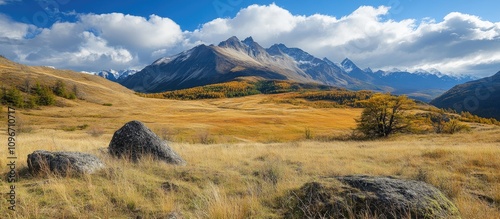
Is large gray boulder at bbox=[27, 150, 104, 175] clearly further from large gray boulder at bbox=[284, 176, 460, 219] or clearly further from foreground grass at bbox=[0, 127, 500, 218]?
large gray boulder at bbox=[284, 176, 460, 219]

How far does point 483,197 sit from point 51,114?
108102 millimetres

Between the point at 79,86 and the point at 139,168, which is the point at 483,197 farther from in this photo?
the point at 79,86

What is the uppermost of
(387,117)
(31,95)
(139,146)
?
(31,95)

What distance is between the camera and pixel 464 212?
5.66m

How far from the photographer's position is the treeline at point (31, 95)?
98250 millimetres

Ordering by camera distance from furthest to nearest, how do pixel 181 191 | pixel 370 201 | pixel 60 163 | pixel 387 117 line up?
pixel 387 117 → pixel 60 163 → pixel 181 191 → pixel 370 201

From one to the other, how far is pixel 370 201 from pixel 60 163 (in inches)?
336

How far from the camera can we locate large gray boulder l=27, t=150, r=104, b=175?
8.30 metres

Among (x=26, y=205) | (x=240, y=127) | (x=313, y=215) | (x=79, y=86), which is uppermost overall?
(x=79, y=86)

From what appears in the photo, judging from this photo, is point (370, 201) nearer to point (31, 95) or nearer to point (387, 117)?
point (387, 117)

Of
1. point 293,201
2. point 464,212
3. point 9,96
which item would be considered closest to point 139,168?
point 293,201

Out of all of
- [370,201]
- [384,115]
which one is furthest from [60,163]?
[384,115]

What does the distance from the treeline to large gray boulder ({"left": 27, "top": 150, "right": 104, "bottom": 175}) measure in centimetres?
11209

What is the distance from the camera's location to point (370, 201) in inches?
229
